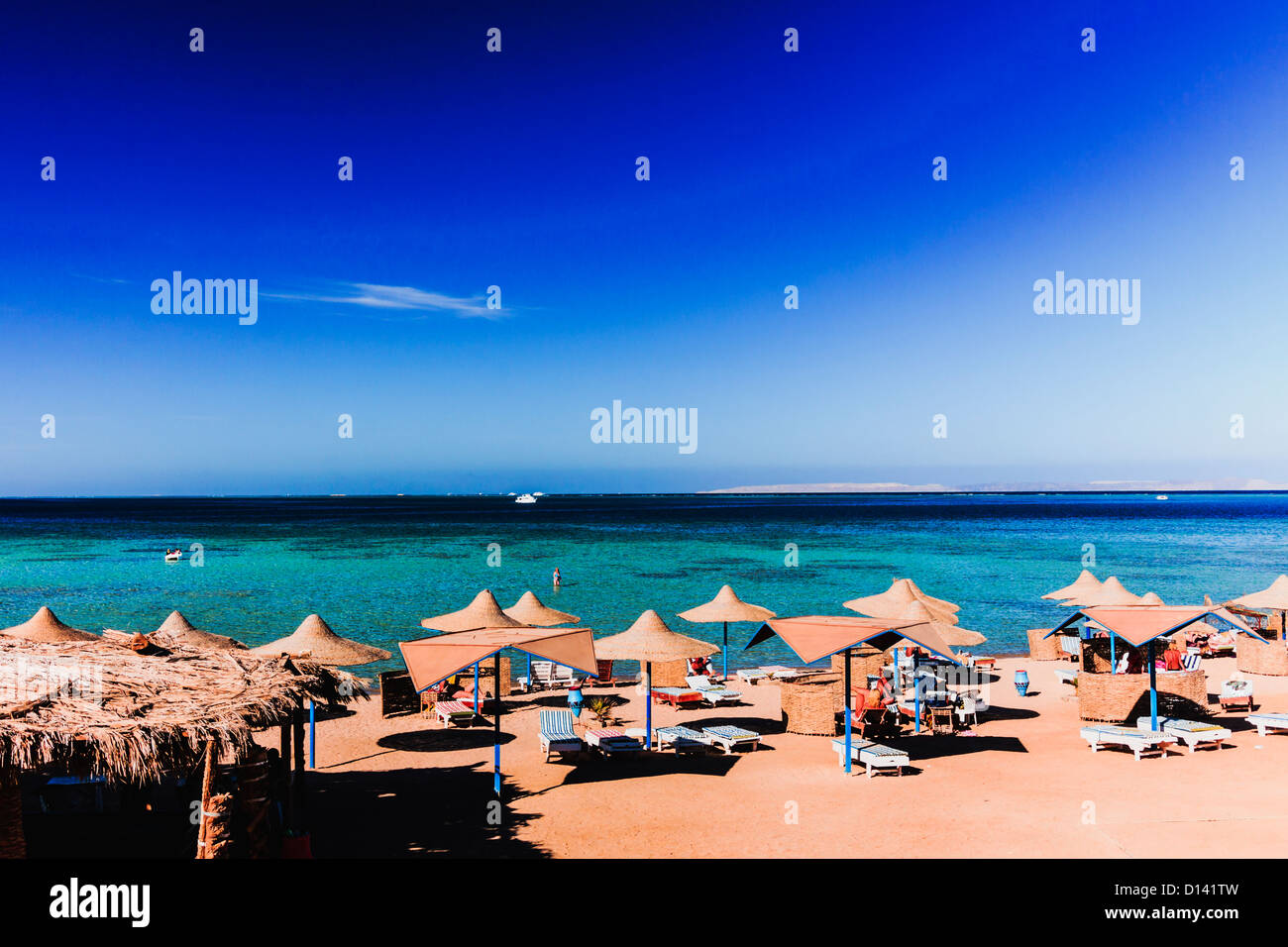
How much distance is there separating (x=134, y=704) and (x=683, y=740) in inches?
323

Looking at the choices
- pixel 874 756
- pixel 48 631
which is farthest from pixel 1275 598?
pixel 48 631

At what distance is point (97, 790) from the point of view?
31.5ft

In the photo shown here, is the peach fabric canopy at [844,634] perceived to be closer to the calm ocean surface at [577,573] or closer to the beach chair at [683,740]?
the beach chair at [683,740]

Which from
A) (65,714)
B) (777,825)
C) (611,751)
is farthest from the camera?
(611,751)

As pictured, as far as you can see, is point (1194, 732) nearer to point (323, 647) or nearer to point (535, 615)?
point (535, 615)

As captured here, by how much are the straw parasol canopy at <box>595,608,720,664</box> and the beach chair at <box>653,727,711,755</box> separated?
127 centimetres

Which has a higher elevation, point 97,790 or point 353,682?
point 353,682

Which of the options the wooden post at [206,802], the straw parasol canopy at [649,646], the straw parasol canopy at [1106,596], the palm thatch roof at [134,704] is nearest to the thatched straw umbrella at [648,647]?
the straw parasol canopy at [649,646]

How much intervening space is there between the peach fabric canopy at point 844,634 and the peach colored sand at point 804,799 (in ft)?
6.00

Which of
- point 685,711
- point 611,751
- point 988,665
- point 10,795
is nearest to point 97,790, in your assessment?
point 10,795

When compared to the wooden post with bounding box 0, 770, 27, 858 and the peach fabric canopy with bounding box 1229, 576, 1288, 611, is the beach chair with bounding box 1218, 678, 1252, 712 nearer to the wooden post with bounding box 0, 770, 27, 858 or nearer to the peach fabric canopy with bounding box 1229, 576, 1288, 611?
the peach fabric canopy with bounding box 1229, 576, 1288, 611
